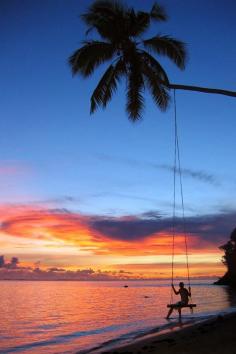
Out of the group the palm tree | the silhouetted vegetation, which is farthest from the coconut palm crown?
the silhouetted vegetation

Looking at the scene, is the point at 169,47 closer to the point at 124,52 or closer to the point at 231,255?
the point at 124,52

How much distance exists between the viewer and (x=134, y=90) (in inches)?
798

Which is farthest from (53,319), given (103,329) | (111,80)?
(111,80)

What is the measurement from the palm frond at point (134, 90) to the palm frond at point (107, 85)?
20.7 inches

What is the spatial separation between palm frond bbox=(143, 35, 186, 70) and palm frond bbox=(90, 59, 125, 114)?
5.48ft

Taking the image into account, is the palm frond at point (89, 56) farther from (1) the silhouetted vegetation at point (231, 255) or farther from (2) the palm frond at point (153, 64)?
(1) the silhouetted vegetation at point (231, 255)

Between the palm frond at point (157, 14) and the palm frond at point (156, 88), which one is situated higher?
the palm frond at point (157, 14)

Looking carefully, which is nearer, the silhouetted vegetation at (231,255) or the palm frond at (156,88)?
the palm frond at (156,88)

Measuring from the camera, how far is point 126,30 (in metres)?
19.5

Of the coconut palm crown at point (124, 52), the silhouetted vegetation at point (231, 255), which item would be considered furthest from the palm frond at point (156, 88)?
the silhouetted vegetation at point (231, 255)

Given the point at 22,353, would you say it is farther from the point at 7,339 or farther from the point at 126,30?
the point at 126,30

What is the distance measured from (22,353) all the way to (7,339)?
7.81 meters

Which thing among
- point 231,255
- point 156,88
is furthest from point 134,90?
point 231,255

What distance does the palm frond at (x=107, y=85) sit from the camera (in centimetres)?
1991
